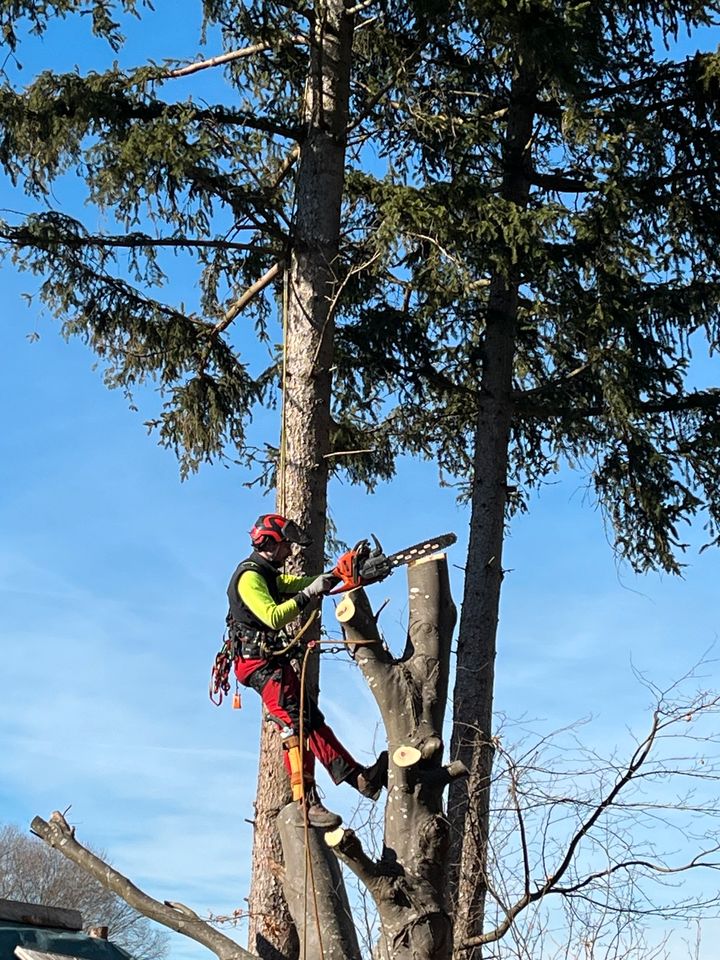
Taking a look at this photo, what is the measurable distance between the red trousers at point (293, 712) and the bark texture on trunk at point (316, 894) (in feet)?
2.21

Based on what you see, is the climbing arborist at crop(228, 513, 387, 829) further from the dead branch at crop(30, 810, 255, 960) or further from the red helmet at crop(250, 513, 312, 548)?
the dead branch at crop(30, 810, 255, 960)

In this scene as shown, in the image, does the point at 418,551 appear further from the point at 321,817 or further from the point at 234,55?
the point at 234,55

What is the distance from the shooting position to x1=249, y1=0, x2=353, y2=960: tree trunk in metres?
9.01

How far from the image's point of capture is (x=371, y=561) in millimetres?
6773

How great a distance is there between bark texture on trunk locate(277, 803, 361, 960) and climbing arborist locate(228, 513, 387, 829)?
16.6 inches

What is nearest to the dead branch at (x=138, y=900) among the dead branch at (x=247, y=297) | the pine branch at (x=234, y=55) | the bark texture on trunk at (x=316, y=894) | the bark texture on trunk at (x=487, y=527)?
the bark texture on trunk at (x=316, y=894)

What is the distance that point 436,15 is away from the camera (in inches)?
416

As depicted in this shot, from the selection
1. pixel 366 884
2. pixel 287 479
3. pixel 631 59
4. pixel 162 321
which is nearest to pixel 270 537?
pixel 287 479

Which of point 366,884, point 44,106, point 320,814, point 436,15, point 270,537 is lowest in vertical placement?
point 366,884

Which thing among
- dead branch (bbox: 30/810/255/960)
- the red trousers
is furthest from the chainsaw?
dead branch (bbox: 30/810/255/960)

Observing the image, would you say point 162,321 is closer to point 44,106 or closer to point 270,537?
point 44,106

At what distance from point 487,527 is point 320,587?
14.5 feet

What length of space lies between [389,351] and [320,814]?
6.05 metres

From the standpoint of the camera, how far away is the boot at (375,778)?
23.4 ft
